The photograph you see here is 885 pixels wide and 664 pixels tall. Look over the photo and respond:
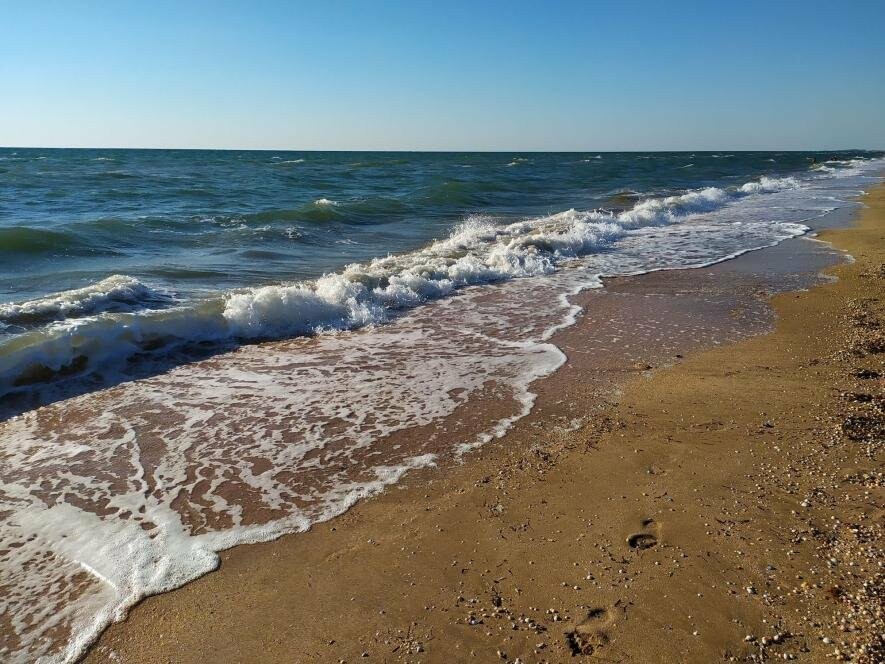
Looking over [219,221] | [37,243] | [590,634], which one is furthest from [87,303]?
[219,221]

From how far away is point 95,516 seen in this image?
12.0ft

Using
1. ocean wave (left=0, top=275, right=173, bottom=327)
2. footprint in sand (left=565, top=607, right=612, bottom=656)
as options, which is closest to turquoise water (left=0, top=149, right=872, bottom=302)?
ocean wave (left=0, top=275, right=173, bottom=327)

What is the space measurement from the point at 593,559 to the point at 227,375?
4259mm

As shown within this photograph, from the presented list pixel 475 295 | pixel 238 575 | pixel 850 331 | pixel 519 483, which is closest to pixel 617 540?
pixel 519 483

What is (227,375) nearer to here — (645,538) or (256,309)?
(256,309)

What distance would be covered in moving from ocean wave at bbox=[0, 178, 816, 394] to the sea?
0.09ft

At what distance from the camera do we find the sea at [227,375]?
343cm

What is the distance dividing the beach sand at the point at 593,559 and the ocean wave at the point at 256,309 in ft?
13.1

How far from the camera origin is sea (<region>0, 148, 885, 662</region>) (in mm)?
3430

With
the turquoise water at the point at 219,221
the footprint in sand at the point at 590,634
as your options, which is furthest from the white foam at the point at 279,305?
the footprint in sand at the point at 590,634

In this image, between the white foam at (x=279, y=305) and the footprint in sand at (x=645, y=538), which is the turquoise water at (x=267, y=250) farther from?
the footprint in sand at (x=645, y=538)

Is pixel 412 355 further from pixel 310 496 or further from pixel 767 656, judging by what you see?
pixel 767 656

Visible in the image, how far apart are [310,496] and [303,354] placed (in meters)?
3.02

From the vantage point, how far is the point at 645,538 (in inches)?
130
